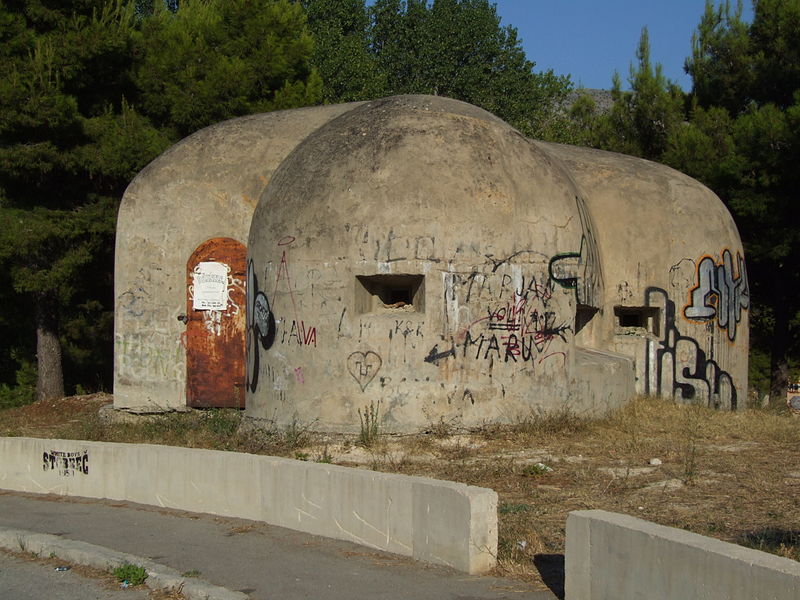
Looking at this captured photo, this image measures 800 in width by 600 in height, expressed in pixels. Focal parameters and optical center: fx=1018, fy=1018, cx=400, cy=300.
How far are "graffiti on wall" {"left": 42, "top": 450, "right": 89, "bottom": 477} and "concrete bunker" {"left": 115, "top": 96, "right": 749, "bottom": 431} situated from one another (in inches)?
90.9

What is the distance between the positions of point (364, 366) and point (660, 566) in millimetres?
6134

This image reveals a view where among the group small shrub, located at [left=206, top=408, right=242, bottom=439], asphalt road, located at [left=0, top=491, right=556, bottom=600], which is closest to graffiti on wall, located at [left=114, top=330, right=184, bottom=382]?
small shrub, located at [left=206, top=408, right=242, bottom=439]

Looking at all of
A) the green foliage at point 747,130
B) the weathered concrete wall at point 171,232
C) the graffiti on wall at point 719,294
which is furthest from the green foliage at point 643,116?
the weathered concrete wall at point 171,232

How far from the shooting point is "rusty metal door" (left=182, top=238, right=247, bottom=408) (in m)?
13.3

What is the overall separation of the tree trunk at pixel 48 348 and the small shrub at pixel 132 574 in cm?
1306

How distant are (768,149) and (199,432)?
11924mm

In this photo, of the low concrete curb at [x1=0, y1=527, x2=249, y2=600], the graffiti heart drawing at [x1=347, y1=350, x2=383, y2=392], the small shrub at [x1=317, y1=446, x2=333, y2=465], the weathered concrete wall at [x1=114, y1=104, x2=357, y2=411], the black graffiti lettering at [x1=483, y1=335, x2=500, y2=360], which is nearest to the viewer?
the low concrete curb at [x1=0, y1=527, x2=249, y2=600]

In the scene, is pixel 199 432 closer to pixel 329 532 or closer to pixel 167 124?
pixel 329 532

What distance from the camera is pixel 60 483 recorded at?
965 centimetres

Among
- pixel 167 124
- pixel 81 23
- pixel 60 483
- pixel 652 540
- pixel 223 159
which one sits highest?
pixel 81 23

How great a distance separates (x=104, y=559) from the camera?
6.74 m

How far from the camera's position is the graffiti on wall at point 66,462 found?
370 inches

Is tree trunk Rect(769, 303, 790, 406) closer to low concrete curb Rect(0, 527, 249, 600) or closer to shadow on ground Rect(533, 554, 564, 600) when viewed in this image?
shadow on ground Rect(533, 554, 564, 600)

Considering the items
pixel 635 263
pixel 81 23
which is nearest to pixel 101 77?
pixel 81 23
